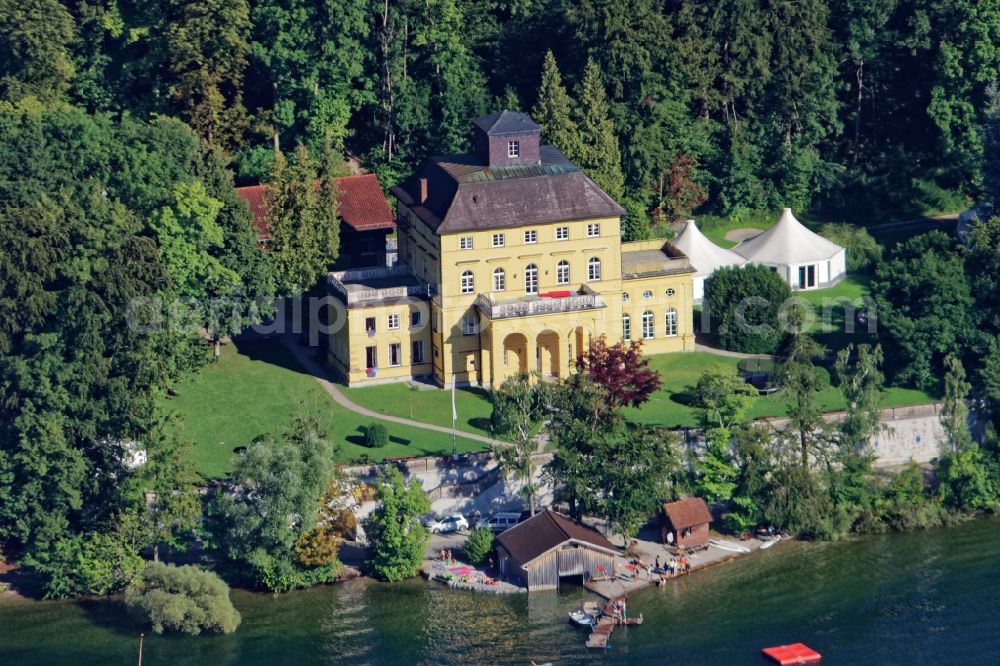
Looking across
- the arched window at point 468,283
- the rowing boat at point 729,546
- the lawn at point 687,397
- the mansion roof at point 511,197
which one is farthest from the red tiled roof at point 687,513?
the mansion roof at point 511,197

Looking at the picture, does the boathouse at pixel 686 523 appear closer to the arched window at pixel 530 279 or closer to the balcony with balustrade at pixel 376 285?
the arched window at pixel 530 279

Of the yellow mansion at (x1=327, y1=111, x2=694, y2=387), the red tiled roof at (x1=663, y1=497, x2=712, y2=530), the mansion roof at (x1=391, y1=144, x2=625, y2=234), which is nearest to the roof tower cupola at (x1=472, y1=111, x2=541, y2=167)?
the yellow mansion at (x1=327, y1=111, x2=694, y2=387)

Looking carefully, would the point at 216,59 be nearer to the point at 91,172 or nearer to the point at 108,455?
the point at 91,172

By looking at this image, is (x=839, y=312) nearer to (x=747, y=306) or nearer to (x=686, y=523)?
(x=747, y=306)

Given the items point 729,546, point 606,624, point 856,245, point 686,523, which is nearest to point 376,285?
point 686,523

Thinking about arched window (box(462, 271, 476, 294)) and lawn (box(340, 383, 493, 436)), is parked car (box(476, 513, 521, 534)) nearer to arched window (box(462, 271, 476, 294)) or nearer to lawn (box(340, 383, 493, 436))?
lawn (box(340, 383, 493, 436))

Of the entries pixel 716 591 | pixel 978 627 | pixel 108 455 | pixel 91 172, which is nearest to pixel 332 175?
pixel 91 172

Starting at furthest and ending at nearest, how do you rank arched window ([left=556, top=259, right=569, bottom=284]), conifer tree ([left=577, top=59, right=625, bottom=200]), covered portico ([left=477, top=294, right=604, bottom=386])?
conifer tree ([left=577, top=59, right=625, bottom=200])
arched window ([left=556, top=259, right=569, bottom=284])
covered portico ([left=477, top=294, right=604, bottom=386])
